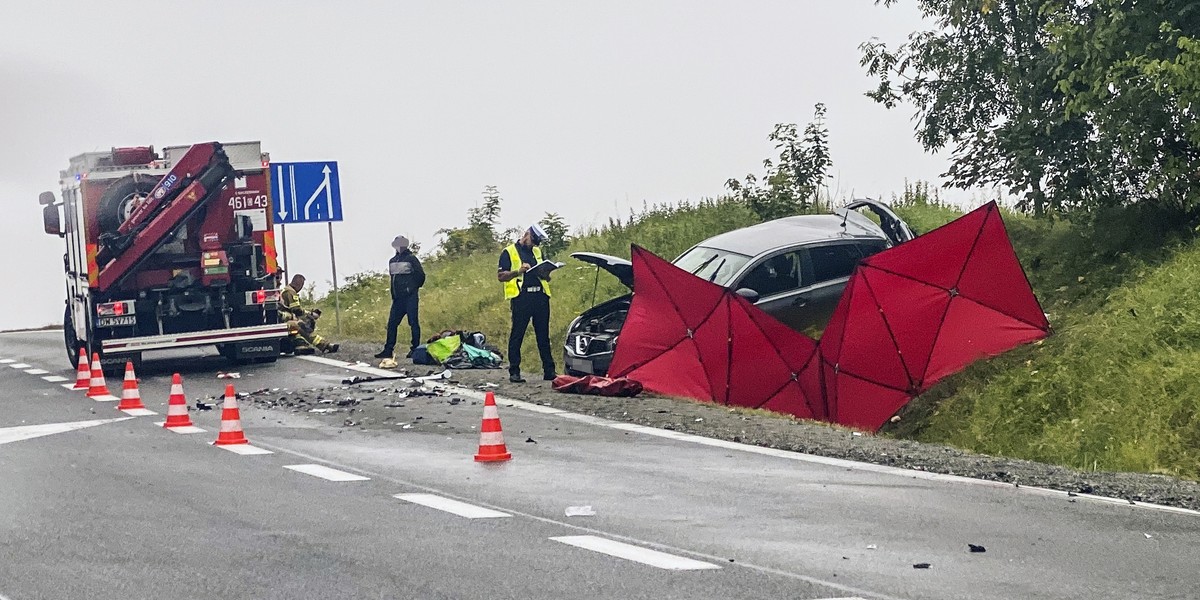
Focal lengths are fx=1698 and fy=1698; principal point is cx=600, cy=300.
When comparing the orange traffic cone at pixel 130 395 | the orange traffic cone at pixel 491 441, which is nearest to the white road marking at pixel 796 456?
the orange traffic cone at pixel 491 441

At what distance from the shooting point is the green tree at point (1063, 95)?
61.3 feet

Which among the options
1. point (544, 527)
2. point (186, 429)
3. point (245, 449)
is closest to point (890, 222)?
point (186, 429)

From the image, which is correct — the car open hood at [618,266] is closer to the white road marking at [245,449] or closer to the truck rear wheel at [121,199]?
the white road marking at [245,449]

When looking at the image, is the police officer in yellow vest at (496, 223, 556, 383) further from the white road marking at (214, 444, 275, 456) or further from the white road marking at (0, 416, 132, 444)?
the white road marking at (214, 444, 275, 456)

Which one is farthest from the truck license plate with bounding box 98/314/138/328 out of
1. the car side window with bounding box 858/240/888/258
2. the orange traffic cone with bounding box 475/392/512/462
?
the orange traffic cone with bounding box 475/392/512/462

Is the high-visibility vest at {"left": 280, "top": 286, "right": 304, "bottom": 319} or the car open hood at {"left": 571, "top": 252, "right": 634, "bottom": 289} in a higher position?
the car open hood at {"left": 571, "top": 252, "right": 634, "bottom": 289}

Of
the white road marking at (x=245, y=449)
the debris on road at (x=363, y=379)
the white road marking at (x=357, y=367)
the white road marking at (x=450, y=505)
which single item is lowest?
the white road marking at (x=450, y=505)

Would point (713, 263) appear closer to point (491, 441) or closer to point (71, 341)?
point (491, 441)

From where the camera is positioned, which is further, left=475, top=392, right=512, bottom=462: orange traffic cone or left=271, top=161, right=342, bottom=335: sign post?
left=271, top=161, right=342, bottom=335: sign post

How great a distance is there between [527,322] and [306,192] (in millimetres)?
9352

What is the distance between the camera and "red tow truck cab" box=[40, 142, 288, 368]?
22.8 metres

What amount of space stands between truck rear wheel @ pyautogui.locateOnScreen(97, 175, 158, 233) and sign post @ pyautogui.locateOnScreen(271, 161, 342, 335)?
424 cm

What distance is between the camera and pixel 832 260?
20.0 m

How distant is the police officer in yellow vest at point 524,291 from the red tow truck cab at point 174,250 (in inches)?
208
